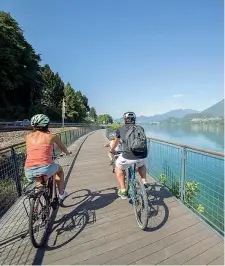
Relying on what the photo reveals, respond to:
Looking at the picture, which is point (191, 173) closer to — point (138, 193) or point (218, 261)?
point (138, 193)

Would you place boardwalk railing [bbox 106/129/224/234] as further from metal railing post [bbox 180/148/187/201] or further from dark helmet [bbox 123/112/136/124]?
dark helmet [bbox 123/112/136/124]

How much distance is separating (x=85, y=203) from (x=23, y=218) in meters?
1.18

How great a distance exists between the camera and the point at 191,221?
3.71 m

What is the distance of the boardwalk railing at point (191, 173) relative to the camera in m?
3.83

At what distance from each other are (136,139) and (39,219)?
183 centimetres

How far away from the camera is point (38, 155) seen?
10.6ft

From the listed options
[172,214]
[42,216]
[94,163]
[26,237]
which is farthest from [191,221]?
[94,163]

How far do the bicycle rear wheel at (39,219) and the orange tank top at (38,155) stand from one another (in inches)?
16.6

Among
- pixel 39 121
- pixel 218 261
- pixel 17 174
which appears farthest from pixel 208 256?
pixel 17 174

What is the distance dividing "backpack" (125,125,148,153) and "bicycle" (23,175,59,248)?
1357mm

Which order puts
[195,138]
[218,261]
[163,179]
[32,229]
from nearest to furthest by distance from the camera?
[218,261] → [32,229] → [163,179] → [195,138]

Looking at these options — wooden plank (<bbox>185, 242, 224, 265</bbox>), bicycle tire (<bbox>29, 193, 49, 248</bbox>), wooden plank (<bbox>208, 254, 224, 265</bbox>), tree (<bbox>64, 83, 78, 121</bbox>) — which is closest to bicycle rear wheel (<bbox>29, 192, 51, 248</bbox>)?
bicycle tire (<bbox>29, 193, 49, 248</bbox>)

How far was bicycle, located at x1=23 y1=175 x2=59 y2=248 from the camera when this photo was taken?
9.77 ft

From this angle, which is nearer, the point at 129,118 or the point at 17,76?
the point at 129,118
